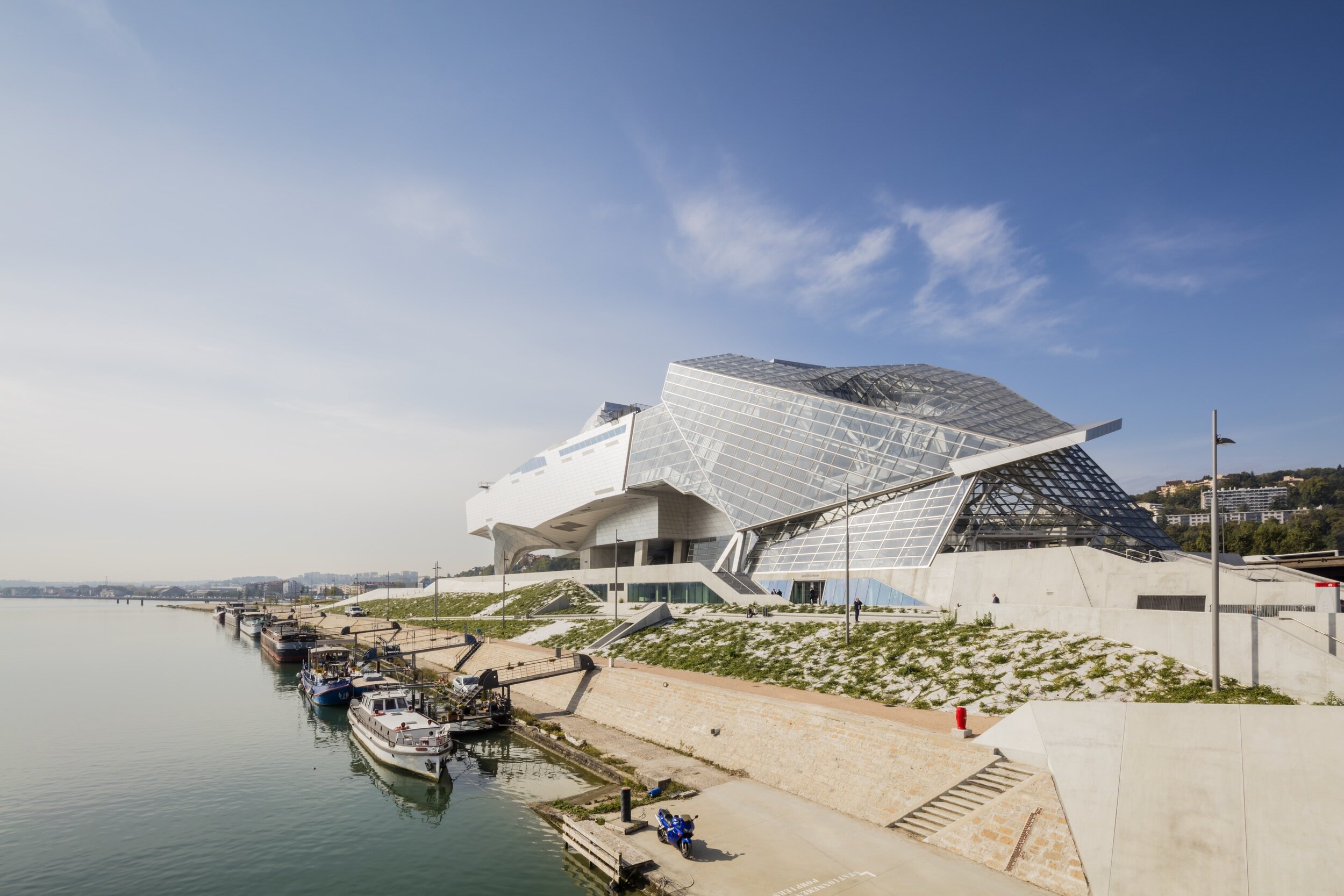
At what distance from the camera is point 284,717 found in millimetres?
43438

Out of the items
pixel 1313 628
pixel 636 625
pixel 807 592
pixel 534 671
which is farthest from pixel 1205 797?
pixel 636 625

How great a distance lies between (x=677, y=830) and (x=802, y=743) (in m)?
6.68

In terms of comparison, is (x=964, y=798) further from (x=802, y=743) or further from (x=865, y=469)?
(x=865, y=469)

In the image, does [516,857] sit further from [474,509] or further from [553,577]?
[474,509]

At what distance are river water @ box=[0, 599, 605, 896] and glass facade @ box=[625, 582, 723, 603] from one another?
24.4m

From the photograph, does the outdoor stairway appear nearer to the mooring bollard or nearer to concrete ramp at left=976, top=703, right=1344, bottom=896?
concrete ramp at left=976, top=703, right=1344, bottom=896

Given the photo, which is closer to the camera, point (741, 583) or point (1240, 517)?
point (741, 583)

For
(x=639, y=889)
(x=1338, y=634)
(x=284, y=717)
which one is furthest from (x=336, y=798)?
(x=1338, y=634)

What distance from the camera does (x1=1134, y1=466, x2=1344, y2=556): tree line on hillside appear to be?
245ft

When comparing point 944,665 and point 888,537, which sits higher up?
point 888,537

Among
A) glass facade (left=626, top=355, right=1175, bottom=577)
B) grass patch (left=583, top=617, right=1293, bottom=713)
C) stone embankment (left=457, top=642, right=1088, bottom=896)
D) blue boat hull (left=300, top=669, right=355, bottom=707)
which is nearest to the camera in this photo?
stone embankment (left=457, top=642, right=1088, bottom=896)

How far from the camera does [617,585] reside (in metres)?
59.8

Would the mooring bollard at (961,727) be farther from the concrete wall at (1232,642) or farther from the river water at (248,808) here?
the river water at (248,808)

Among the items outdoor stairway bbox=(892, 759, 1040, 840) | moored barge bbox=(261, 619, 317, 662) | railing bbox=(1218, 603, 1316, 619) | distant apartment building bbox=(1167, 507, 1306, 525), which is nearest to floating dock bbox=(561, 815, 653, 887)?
outdoor stairway bbox=(892, 759, 1040, 840)
